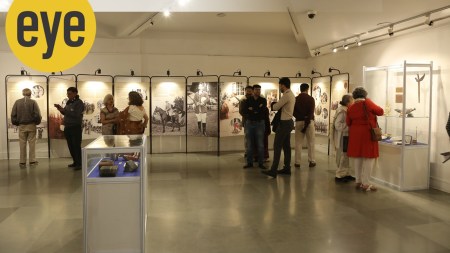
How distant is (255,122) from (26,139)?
520cm

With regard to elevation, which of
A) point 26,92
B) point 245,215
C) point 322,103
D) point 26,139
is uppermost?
point 26,92

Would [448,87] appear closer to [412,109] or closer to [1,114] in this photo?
[412,109]

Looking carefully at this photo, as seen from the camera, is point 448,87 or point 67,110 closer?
point 448,87

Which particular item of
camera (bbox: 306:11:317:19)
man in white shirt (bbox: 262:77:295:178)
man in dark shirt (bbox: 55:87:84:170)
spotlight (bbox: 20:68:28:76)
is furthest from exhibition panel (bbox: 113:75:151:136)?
camera (bbox: 306:11:317:19)

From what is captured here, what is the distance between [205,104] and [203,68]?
1.16 m

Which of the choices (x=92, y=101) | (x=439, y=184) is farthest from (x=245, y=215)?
(x=92, y=101)

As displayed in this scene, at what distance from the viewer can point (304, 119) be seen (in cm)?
809

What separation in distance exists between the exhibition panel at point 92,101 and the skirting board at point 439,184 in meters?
7.44

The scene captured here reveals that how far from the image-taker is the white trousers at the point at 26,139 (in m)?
8.39

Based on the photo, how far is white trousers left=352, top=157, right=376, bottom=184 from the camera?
6069 mm

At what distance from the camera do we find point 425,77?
644cm

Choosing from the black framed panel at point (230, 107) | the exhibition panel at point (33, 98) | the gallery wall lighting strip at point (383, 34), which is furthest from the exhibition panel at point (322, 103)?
the exhibition panel at point (33, 98)

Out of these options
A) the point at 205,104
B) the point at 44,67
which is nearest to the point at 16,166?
the point at 205,104

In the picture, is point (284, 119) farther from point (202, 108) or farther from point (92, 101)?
point (92, 101)
